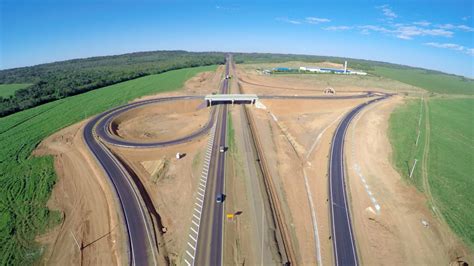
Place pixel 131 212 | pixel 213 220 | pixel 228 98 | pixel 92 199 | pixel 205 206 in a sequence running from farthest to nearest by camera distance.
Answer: pixel 228 98 < pixel 92 199 < pixel 205 206 < pixel 131 212 < pixel 213 220

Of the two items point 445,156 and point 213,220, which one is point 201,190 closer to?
point 213,220

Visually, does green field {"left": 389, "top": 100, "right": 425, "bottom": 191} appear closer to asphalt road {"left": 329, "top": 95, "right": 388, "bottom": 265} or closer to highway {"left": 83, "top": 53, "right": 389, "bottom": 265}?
highway {"left": 83, "top": 53, "right": 389, "bottom": 265}

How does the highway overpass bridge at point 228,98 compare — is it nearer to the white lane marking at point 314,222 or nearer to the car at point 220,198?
the white lane marking at point 314,222

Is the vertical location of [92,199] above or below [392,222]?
above

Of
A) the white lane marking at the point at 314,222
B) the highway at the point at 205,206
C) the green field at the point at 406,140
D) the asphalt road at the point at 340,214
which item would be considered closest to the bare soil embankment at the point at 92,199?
the highway at the point at 205,206

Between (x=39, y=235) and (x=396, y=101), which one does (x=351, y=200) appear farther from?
(x=396, y=101)

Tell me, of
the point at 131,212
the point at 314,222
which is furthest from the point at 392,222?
the point at 131,212

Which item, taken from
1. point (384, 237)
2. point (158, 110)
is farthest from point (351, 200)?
point (158, 110)
